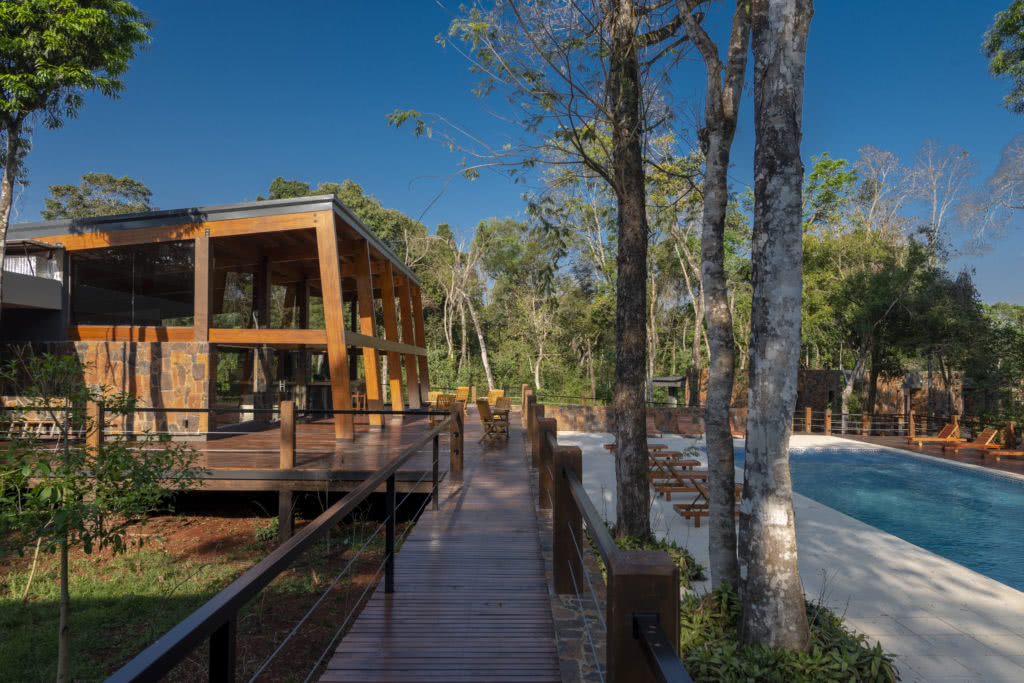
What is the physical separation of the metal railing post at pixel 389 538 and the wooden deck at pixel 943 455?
14867 millimetres

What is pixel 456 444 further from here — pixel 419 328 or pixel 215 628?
pixel 419 328

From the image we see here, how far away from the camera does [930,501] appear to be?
39.4ft

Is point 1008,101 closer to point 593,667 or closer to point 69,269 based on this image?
point 593,667

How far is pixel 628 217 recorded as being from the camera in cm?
618

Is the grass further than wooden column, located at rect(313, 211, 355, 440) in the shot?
No

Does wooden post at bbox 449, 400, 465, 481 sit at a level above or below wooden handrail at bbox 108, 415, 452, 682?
below

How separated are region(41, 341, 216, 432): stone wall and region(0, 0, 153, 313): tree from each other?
2.69m

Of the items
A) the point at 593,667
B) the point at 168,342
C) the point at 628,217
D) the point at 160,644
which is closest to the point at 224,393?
the point at 168,342

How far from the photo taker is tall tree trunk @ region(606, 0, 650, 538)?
19.9 feet

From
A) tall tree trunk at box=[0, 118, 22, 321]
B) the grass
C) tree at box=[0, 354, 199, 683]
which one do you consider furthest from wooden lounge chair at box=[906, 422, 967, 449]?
tall tree trunk at box=[0, 118, 22, 321]

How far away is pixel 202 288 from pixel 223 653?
11403mm

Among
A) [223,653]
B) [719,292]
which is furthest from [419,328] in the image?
[223,653]

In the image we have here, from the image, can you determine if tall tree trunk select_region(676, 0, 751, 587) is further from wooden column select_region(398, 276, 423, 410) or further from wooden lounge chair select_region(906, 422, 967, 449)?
wooden lounge chair select_region(906, 422, 967, 449)

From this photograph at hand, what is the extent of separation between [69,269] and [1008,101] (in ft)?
73.2
